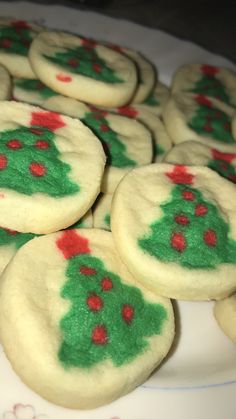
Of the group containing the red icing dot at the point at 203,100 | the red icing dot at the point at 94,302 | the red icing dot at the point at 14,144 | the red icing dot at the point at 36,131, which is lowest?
the red icing dot at the point at 94,302

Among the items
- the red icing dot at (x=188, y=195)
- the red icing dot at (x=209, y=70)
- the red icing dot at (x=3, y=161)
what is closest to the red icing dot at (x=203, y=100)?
the red icing dot at (x=209, y=70)

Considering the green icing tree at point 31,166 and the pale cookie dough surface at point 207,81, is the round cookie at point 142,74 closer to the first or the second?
the pale cookie dough surface at point 207,81

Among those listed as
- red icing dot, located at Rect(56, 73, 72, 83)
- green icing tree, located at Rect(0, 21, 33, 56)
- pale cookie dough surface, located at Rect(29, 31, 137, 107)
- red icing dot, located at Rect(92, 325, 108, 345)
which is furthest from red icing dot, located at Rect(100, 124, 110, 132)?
red icing dot, located at Rect(92, 325, 108, 345)

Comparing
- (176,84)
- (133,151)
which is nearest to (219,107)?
(176,84)

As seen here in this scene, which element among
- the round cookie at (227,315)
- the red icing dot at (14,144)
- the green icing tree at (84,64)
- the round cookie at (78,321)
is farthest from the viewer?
the green icing tree at (84,64)

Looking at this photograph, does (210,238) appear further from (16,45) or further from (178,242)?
(16,45)

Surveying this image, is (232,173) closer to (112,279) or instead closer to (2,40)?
(112,279)

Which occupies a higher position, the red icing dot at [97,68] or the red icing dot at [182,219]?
the red icing dot at [97,68]
